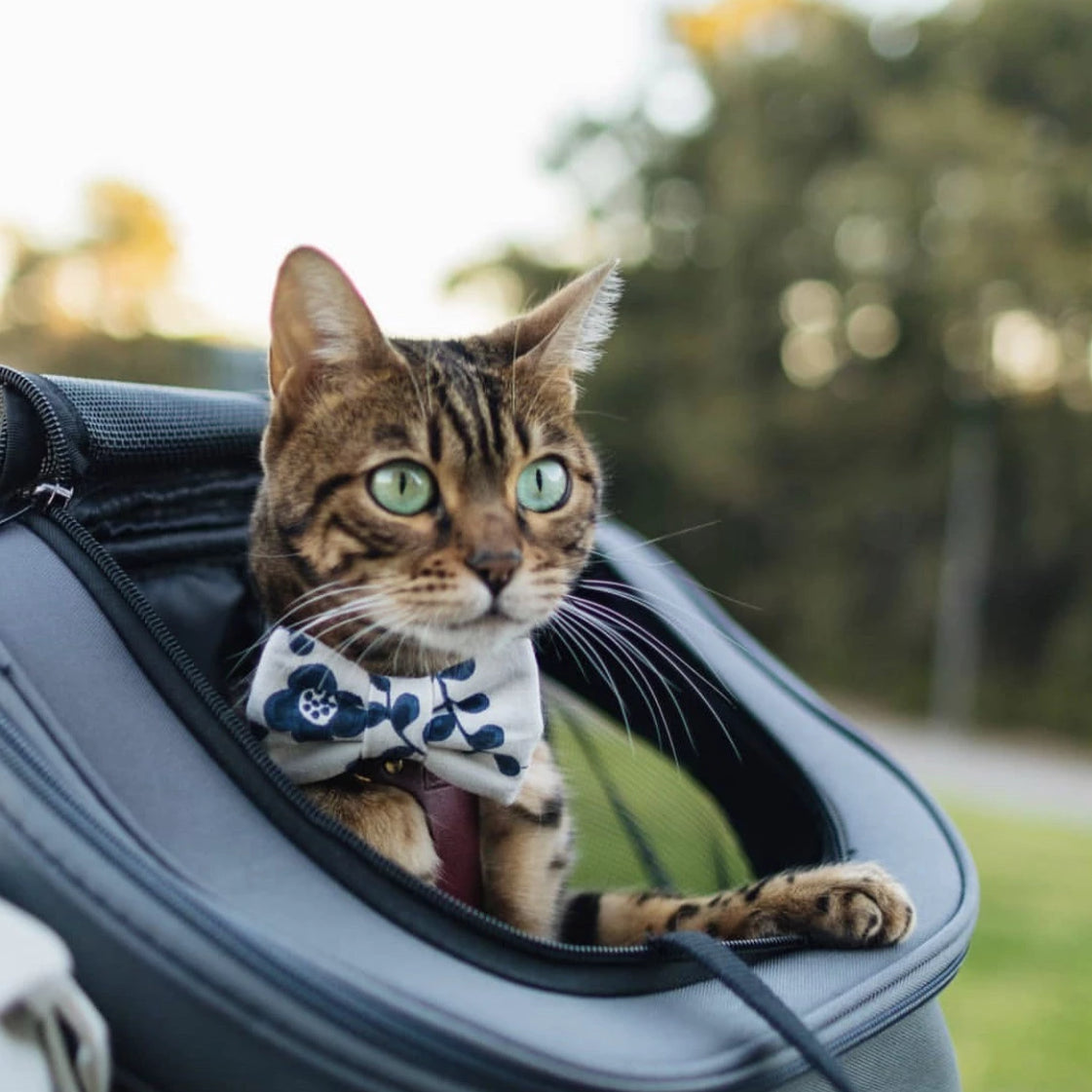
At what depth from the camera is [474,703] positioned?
1.07 metres

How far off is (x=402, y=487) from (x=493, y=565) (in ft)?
0.41

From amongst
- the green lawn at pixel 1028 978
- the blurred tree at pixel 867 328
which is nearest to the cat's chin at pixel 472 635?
the green lawn at pixel 1028 978

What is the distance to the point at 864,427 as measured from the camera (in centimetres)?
904

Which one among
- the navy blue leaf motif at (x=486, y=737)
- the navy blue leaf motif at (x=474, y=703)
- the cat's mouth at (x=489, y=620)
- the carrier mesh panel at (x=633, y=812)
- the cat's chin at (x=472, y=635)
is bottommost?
the carrier mesh panel at (x=633, y=812)

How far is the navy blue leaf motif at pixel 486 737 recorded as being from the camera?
1.06 m

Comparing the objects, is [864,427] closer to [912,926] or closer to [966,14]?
[966,14]

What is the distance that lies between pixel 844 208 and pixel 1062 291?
1.73 metres

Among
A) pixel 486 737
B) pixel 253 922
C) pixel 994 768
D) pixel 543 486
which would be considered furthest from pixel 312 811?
pixel 994 768

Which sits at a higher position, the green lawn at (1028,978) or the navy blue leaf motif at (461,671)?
the navy blue leaf motif at (461,671)

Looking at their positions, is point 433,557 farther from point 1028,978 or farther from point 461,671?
point 1028,978

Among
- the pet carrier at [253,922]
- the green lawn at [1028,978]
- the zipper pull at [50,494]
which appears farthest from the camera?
the green lawn at [1028,978]

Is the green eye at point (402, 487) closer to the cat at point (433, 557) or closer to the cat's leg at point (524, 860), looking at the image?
the cat at point (433, 557)

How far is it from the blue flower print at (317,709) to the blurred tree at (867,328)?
255 inches

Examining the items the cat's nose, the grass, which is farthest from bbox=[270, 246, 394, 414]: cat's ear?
the grass
